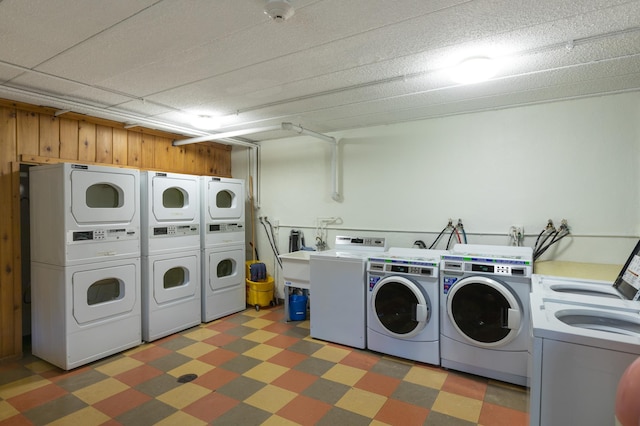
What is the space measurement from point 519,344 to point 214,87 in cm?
331

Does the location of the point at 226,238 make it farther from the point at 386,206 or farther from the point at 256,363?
the point at 386,206

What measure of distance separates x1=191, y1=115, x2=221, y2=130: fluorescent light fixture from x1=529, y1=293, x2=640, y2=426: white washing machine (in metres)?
3.67

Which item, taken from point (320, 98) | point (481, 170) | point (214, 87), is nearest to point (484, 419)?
point (481, 170)

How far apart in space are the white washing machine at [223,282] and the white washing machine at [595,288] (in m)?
3.51

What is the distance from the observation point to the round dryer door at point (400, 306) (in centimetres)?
306

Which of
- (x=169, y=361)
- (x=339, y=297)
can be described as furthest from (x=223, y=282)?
(x=339, y=297)

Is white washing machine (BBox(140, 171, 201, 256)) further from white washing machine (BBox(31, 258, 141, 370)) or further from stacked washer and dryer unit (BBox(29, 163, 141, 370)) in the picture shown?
white washing machine (BBox(31, 258, 141, 370))

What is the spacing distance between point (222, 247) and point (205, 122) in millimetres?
1593

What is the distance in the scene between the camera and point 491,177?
3621 mm

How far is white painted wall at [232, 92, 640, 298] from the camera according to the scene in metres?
3.12

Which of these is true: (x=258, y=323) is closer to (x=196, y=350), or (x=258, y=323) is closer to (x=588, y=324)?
(x=196, y=350)

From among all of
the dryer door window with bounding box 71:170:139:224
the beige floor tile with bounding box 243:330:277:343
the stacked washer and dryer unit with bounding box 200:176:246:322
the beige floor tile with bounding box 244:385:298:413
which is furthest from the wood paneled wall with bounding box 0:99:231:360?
the beige floor tile with bounding box 244:385:298:413

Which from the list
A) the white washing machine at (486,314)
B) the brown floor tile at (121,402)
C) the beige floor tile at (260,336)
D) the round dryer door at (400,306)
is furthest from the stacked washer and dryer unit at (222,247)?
the white washing machine at (486,314)

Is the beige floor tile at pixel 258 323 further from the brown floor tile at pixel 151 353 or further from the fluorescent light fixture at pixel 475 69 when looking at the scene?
the fluorescent light fixture at pixel 475 69
